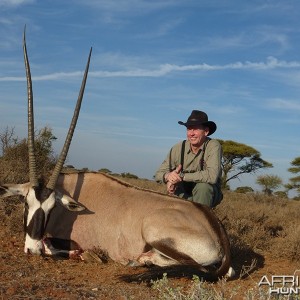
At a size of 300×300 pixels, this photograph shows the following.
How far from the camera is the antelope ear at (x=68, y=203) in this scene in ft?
16.2

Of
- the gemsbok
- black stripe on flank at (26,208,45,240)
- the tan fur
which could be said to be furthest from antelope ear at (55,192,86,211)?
black stripe on flank at (26,208,45,240)

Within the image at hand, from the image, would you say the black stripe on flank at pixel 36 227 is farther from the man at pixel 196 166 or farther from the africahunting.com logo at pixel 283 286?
the africahunting.com logo at pixel 283 286

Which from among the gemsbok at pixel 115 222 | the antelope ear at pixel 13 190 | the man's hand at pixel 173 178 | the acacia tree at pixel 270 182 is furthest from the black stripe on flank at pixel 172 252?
the acacia tree at pixel 270 182

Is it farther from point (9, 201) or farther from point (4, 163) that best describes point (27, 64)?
point (4, 163)

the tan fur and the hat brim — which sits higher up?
the hat brim

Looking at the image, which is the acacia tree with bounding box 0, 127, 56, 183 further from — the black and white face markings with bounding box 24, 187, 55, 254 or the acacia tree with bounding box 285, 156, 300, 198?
the acacia tree with bounding box 285, 156, 300, 198

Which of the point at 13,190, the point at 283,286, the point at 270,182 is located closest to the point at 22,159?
the point at 13,190

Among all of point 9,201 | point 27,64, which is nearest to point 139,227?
point 27,64

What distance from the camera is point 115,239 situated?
191 inches

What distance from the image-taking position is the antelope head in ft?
15.2

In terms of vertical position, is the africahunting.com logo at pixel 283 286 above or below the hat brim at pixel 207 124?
below

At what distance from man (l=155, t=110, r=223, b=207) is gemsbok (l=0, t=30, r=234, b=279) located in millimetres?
715

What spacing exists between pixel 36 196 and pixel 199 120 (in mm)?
2145

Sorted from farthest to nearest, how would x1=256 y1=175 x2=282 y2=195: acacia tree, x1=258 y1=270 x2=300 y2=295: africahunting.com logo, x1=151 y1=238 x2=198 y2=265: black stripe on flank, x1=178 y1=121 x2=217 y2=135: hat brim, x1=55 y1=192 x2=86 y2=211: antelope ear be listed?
x1=256 y1=175 x2=282 y2=195: acacia tree → x1=178 y1=121 x2=217 y2=135: hat brim → x1=55 y1=192 x2=86 y2=211: antelope ear → x1=151 y1=238 x2=198 y2=265: black stripe on flank → x1=258 y1=270 x2=300 y2=295: africahunting.com logo
